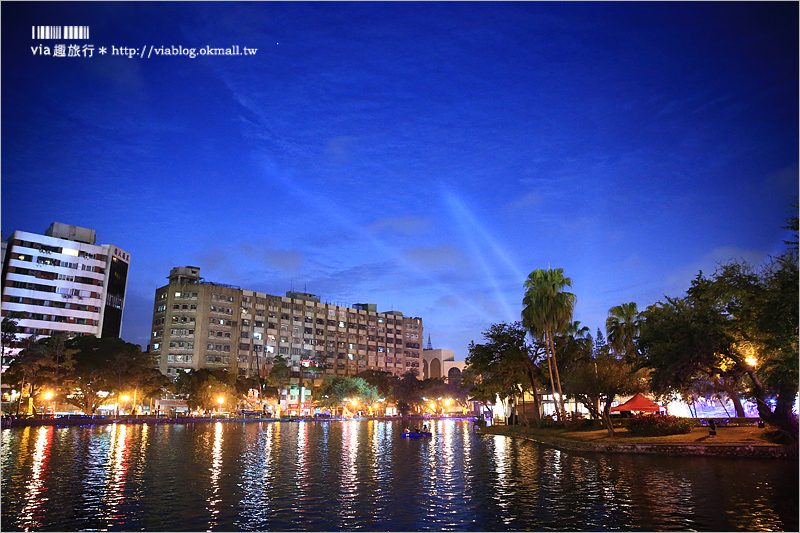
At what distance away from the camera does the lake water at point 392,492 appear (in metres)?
19.7

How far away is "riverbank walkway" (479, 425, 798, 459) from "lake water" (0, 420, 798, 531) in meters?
1.36

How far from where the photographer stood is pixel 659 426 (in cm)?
4353

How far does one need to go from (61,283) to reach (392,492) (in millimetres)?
144961

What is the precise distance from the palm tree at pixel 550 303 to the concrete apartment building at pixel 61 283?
375ft

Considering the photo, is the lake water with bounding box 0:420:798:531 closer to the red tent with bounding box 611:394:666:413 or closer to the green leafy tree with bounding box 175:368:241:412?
the red tent with bounding box 611:394:666:413

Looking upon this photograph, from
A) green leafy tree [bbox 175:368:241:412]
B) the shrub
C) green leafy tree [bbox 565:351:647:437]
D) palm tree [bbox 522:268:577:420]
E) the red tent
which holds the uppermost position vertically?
palm tree [bbox 522:268:577:420]

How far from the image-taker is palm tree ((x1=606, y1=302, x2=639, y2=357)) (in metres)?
69.8

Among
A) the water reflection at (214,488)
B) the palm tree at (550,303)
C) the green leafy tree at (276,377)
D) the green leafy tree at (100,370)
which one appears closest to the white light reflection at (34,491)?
the water reflection at (214,488)

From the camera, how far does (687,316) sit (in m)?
36.0

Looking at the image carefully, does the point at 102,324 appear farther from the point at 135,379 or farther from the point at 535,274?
the point at 535,274

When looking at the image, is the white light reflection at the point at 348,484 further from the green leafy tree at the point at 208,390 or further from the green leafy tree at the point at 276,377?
the green leafy tree at the point at 276,377

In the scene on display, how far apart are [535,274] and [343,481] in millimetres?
37457

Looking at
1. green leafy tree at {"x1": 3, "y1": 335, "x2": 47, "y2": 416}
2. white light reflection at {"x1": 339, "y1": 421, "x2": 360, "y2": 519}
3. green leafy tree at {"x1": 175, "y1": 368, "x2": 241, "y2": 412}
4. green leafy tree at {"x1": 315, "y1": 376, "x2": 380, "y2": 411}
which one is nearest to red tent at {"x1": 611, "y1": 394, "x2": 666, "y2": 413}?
white light reflection at {"x1": 339, "y1": 421, "x2": 360, "y2": 519}

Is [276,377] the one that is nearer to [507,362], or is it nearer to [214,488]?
[507,362]
